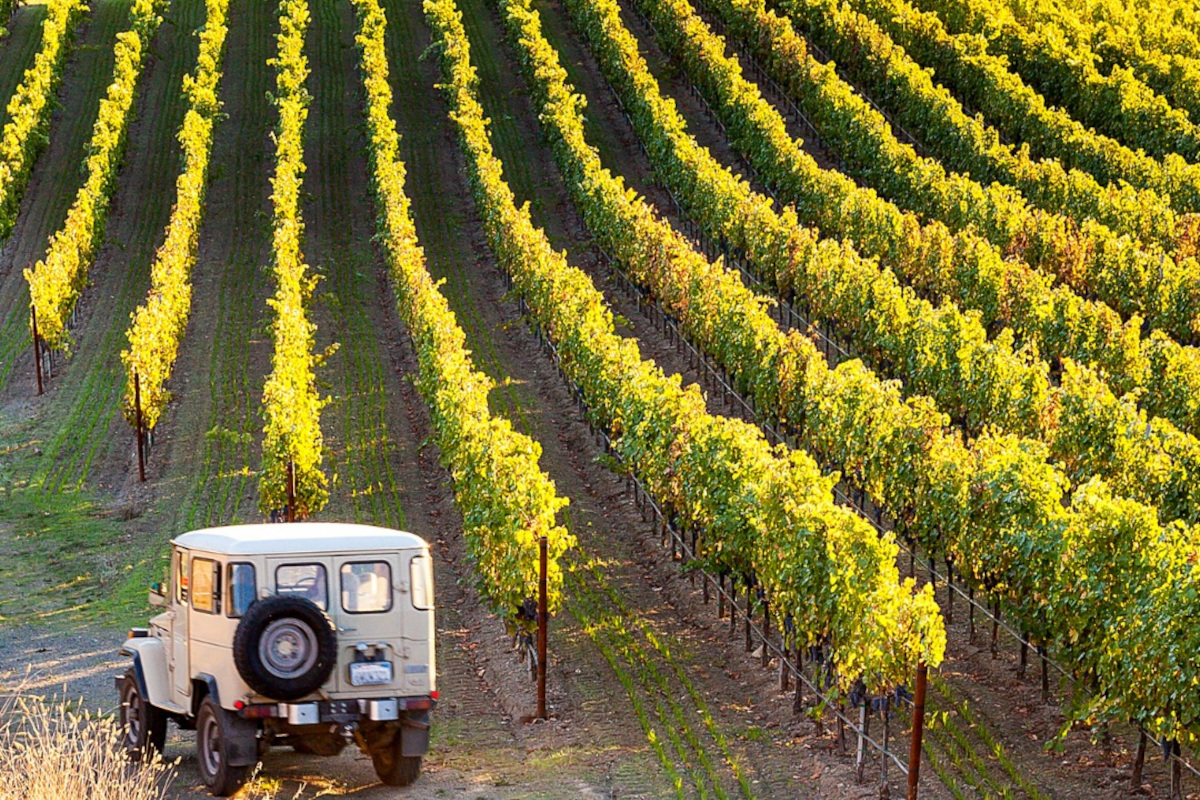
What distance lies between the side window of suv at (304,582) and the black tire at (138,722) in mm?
2971

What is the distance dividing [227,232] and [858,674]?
1649 inches

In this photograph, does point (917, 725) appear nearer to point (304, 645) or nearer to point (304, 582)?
point (304, 645)

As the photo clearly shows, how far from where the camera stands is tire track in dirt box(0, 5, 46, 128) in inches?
2827

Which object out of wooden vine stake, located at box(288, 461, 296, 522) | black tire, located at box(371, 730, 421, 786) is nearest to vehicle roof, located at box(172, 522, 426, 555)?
→ black tire, located at box(371, 730, 421, 786)

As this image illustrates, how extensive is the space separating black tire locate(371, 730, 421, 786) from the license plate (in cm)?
87

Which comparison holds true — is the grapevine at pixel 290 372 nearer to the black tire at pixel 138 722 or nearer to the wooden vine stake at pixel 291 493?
the wooden vine stake at pixel 291 493

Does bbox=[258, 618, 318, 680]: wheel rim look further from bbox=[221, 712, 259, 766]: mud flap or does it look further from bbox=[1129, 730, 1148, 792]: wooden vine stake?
bbox=[1129, 730, 1148, 792]: wooden vine stake

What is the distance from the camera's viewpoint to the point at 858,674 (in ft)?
64.4

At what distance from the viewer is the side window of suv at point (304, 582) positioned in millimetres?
17172

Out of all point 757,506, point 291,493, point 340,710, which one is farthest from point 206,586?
point 291,493

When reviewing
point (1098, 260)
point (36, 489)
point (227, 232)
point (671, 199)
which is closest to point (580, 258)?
point (671, 199)

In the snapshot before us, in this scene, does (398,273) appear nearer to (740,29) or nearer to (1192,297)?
(1192,297)

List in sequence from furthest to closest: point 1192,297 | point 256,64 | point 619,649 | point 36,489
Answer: point 256,64 → point 1192,297 → point 36,489 → point 619,649

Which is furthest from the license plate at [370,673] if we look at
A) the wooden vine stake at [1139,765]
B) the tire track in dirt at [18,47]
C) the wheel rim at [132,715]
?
the tire track in dirt at [18,47]
